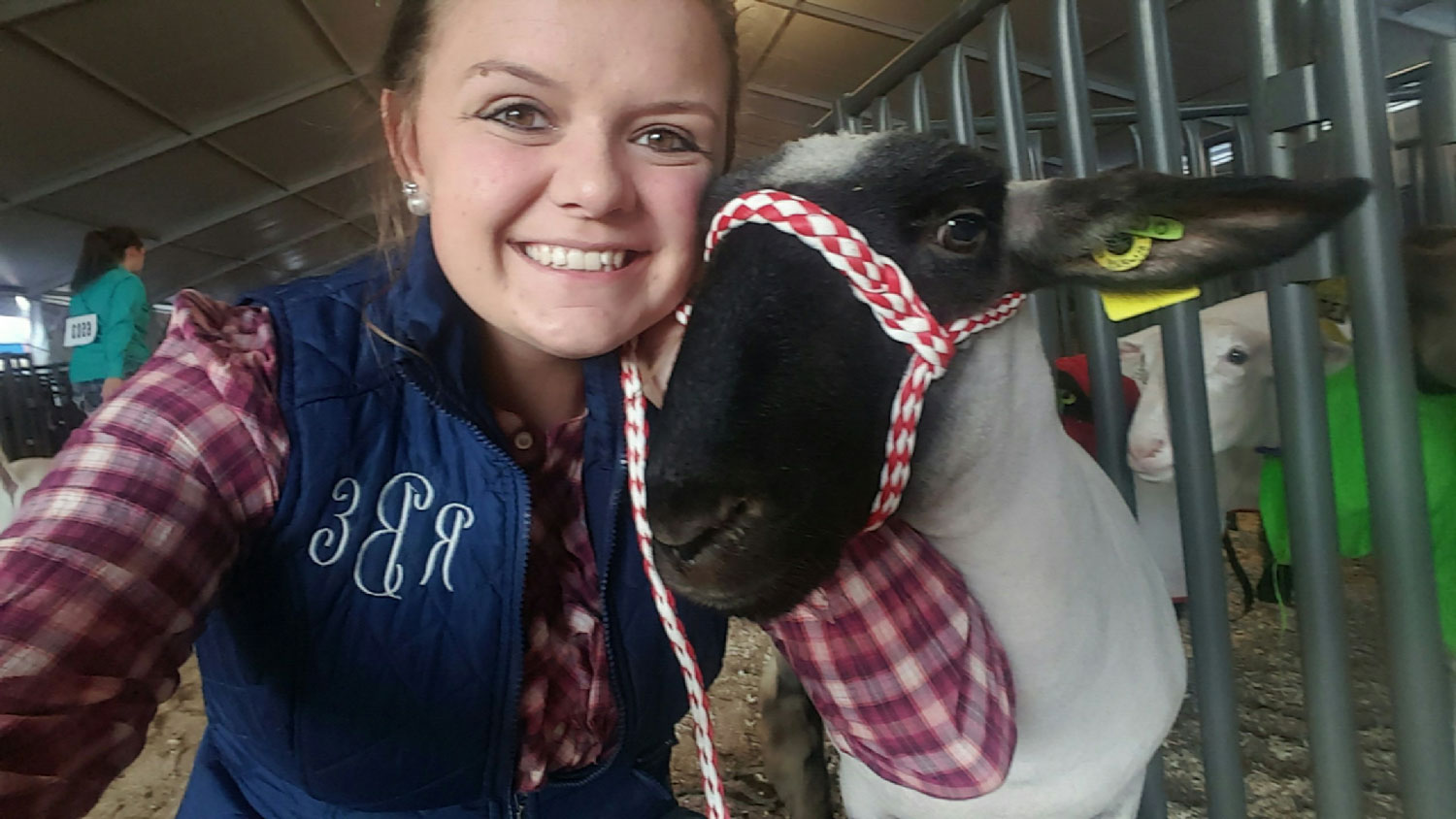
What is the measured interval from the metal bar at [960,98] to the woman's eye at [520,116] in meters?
0.98

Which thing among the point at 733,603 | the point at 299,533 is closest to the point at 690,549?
the point at 733,603

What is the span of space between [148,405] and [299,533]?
0.46ft

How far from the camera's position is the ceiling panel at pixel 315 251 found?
6500 mm

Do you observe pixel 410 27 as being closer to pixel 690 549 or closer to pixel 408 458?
pixel 408 458

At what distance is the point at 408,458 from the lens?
704mm

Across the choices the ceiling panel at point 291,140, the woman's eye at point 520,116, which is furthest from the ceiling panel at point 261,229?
the woman's eye at point 520,116

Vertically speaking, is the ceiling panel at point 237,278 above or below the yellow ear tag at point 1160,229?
above

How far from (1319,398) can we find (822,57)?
4424 millimetres

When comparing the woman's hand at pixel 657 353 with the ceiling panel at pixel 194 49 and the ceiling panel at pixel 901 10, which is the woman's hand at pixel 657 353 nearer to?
the ceiling panel at pixel 194 49

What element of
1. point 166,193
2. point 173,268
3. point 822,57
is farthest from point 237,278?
point 822,57

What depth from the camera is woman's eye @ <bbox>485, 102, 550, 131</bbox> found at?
2.01 ft

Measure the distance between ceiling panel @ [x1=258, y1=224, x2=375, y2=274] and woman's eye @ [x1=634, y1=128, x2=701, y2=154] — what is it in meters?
6.39

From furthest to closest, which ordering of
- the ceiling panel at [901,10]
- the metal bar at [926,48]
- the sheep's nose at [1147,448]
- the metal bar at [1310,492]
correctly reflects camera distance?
the ceiling panel at [901,10] < the metal bar at [926,48] < the sheep's nose at [1147,448] < the metal bar at [1310,492]

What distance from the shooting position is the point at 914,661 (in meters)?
0.66
